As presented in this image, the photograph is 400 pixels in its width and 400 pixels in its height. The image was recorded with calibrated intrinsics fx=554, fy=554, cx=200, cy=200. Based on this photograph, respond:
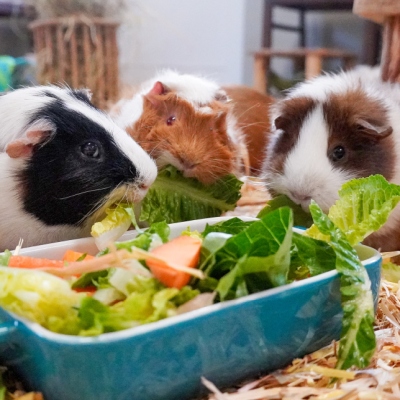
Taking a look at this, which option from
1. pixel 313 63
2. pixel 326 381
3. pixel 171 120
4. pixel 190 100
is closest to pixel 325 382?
pixel 326 381

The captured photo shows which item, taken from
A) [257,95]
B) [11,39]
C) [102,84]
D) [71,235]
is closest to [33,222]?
[71,235]

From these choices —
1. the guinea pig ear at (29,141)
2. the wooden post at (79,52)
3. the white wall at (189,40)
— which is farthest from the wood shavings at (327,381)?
the white wall at (189,40)

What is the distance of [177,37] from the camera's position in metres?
4.88

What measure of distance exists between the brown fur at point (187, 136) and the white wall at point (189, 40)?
3.00 m

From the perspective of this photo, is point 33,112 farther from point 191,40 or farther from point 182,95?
point 191,40

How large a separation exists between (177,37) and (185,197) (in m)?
3.46

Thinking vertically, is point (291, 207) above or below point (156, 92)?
below

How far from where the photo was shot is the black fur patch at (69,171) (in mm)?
1369

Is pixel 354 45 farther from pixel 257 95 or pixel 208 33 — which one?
pixel 257 95

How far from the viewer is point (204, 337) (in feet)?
2.81

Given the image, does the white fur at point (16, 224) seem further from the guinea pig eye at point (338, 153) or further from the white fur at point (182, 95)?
the guinea pig eye at point (338, 153)

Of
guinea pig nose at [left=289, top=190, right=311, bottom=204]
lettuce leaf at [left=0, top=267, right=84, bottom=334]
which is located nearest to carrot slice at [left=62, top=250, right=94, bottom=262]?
lettuce leaf at [left=0, top=267, right=84, bottom=334]

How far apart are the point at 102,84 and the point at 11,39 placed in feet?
6.98

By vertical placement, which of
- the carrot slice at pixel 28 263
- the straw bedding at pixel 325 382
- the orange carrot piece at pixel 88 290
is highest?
the orange carrot piece at pixel 88 290
